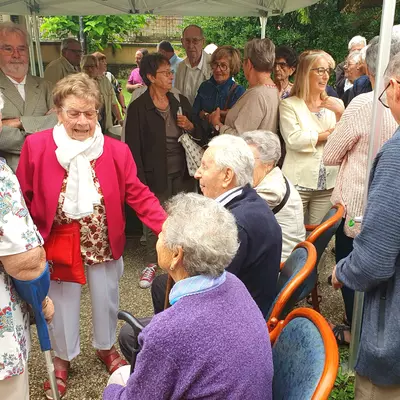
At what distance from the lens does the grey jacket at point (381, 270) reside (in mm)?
1305

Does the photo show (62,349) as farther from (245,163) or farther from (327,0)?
(327,0)

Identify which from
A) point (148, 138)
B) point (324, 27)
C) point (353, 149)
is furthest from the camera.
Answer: point (324, 27)

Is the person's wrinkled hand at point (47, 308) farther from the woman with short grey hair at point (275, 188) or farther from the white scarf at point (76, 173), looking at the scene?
the woman with short grey hair at point (275, 188)

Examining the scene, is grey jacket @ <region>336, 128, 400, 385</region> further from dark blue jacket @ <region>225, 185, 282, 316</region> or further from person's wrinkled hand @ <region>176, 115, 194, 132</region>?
person's wrinkled hand @ <region>176, 115, 194, 132</region>

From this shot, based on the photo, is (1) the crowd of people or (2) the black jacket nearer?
(1) the crowd of people

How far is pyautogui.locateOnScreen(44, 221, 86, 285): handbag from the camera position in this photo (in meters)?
2.18

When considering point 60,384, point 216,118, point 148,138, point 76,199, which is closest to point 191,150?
point 148,138

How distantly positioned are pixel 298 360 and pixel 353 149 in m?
1.40

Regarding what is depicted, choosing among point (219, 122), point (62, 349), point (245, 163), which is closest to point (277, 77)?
point (219, 122)

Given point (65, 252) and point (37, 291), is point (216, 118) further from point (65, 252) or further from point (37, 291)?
point (37, 291)

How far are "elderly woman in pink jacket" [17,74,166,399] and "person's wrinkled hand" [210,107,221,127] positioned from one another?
1.75m

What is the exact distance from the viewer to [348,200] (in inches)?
93.3

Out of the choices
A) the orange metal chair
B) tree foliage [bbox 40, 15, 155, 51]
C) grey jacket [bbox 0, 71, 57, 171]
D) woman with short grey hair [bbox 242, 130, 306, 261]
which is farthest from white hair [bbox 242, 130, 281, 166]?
tree foliage [bbox 40, 15, 155, 51]

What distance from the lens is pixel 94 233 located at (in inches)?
89.3
